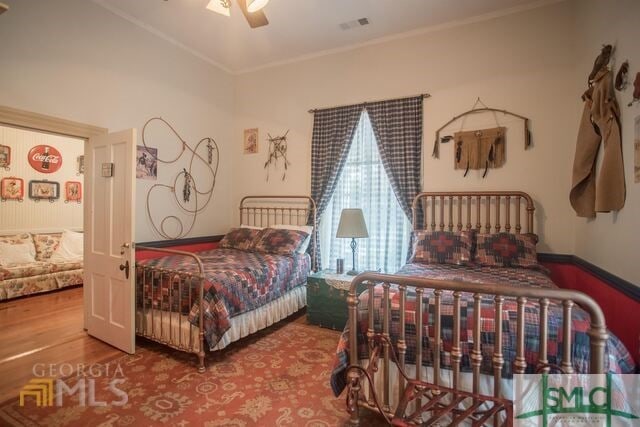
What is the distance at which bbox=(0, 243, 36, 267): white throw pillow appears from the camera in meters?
4.16

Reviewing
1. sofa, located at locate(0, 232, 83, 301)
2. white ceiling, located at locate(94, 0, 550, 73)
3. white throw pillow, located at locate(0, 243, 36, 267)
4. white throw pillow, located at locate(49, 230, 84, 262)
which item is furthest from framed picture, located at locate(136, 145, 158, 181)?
white throw pillow, located at locate(0, 243, 36, 267)

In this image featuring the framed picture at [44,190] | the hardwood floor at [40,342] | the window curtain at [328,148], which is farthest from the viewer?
the framed picture at [44,190]

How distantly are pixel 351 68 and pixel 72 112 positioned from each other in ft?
9.67

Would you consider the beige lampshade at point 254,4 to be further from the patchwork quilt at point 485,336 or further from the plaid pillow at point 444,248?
the plaid pillow at point 444,248

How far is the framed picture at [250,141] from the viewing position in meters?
4.31

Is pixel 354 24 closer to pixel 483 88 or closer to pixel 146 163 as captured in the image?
pixel 483 88

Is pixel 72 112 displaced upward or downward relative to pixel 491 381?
upward

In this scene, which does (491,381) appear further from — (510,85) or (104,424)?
(510,85)

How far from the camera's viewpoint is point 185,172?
12.6ft

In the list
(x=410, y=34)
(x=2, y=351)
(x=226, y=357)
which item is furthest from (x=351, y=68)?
(x=2, y=351)

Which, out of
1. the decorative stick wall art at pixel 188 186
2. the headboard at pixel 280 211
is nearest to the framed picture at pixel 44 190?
the decorative stick wall art at pixel 188 186

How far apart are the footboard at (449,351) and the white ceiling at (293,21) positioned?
9.16 ft

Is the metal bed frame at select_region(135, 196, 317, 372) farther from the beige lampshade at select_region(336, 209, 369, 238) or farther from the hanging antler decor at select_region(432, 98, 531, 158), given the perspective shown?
the hanging antler decor at select_region(432, 98, 531, 158)

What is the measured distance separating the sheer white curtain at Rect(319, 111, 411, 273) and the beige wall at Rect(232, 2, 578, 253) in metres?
0.45
